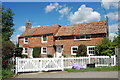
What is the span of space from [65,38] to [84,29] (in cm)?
363

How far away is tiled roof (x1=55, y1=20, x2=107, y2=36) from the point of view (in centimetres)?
1961

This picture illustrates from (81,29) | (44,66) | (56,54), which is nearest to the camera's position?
(44,66)

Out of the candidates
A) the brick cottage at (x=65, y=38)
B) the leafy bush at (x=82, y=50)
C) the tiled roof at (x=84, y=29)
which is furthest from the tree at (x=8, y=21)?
the leafy bush at (x=82, y=50)

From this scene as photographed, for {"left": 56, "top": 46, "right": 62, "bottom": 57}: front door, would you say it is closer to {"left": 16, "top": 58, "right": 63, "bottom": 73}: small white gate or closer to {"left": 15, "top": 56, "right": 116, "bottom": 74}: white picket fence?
{"left": 15, "top": 56, "right": 116, "bottom": 74}: white picket fence

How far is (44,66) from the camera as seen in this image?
31.0 ft

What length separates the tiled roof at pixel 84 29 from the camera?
19.6 meters

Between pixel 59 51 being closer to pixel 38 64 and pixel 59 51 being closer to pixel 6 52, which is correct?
pixel 38 64

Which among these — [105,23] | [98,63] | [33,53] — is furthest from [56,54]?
[98,63]

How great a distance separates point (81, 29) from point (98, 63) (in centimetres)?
1071

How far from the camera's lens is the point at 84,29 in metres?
21.1

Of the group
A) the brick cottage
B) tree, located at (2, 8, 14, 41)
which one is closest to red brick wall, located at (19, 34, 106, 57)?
the brick cottage

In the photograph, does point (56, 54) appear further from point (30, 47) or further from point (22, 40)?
point (22, 40)

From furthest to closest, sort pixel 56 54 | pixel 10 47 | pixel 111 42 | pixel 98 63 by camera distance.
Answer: pixel 56 54 → pixel 111 42 → pixel 98 63 → pixel 10 47

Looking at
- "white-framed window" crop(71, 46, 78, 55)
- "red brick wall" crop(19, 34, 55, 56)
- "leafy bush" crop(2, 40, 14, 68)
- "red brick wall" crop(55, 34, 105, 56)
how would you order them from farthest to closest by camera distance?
"red brick wall" crop(19, 34, 55, 56) < "white-framed window" crop(71, 46, 78, 55) < "red brick wall" crop(55, 34, 105, 56) < "leafy bush" crop(2, 40, 14, 68)
